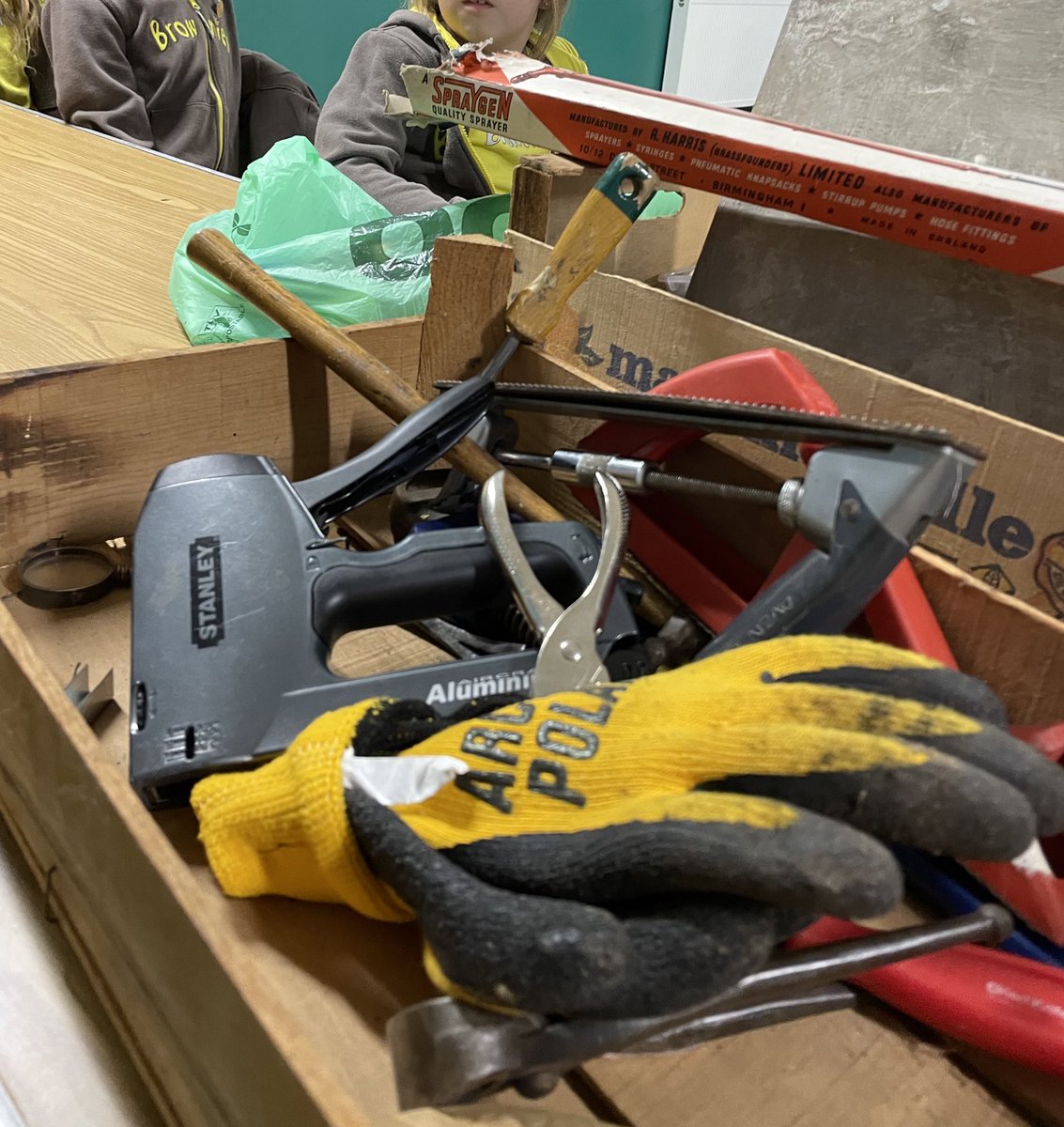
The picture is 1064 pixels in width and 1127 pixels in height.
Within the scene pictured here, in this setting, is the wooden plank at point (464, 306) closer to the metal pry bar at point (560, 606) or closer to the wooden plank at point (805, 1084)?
the metal pry bar at point (560, 606)

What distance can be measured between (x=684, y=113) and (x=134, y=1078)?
30.2 inches

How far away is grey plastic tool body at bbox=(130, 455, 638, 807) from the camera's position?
0.43m

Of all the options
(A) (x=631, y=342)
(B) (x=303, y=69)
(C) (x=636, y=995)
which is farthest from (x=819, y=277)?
(B) (x=303, y=69)

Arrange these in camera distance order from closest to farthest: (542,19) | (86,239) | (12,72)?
(86,239), (542,19), (12,72)

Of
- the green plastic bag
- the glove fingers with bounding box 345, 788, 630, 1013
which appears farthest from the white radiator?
the glove fingers with bounding box 345, 788, 630, 1013

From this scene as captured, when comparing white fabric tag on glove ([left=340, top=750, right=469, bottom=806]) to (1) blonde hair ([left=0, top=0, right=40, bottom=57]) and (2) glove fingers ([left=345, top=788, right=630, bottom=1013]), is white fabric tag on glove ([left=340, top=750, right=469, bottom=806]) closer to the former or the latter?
(2) glove fingers ([left=345, top=788, right=630, bottom=1013])

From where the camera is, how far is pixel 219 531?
51 centimetres

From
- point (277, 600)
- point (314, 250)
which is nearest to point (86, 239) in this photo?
point (314, 250)

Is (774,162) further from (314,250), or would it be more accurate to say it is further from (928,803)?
(928,803)

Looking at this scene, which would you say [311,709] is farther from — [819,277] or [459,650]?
[819,277]

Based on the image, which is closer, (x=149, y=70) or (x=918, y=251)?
(x=918, y=251)

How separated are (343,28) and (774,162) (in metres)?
2.48

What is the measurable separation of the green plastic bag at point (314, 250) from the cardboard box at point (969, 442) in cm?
30

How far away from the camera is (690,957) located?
28 centimetres
